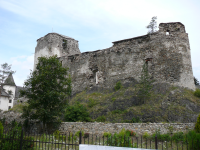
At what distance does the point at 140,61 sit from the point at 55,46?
15894 millimetres

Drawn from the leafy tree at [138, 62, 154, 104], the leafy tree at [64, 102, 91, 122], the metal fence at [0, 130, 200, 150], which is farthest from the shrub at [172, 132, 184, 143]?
the leafy tree at [64, 102, 91, 122]

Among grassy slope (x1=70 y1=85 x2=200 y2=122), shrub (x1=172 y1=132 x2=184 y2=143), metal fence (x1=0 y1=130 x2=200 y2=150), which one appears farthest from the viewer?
grassy slope (x1=70 y1=85 x2=200 y2=122)

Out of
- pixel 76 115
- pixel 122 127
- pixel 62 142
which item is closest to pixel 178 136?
pixel 122 127

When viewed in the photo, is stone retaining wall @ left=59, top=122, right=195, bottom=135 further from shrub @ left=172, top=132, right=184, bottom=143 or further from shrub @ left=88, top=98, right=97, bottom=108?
shrub @ left=88, top=98, right=97, bottom=108

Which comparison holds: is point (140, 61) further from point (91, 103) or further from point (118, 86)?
point (91, 103)

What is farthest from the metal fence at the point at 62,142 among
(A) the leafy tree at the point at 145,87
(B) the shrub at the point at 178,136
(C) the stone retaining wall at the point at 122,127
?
(A) the leafy tree at the point at 145,87

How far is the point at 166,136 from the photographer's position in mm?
11398

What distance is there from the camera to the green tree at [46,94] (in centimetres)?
1510

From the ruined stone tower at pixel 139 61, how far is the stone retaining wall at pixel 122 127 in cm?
728

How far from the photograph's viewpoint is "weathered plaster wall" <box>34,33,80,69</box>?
31.9 meters

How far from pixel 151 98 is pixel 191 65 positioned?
5.73 metres

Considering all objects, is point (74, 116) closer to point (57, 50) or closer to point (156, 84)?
point (156, 84)

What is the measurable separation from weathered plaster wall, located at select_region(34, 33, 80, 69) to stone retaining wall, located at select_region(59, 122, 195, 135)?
740 inches

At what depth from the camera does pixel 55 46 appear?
32.2 m
